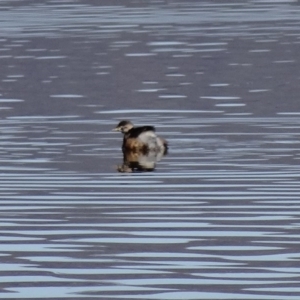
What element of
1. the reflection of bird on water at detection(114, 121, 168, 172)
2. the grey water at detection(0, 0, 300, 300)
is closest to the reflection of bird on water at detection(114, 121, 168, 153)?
the reflection of bird on water at detection(114, 121, 168, 172)

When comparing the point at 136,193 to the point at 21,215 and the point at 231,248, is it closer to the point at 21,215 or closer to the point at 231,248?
the point at 21,215

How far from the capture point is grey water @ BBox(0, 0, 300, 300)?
10.3 metres

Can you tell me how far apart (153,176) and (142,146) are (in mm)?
2746

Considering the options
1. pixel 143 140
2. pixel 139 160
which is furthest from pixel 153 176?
pixel 143 140

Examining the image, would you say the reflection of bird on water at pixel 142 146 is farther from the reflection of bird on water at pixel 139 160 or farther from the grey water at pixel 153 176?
the grey water at pixel 153 176

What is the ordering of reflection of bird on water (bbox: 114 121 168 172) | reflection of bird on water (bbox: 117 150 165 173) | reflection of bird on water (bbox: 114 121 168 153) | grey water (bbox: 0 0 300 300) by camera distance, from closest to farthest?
grey water (bbox: 0 0 300 300) → reflection of bird on water (bbox: 117 150 165 173) → reflection of bird on water (bbox: 114 121 168 172) → reflection of bird on water (bbox: 114 121 168 153)

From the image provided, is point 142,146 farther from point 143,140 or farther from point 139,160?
point 139,160

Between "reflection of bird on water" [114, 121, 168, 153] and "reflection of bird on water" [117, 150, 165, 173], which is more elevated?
"reflection of bird on water" [114, 121, 168, 153]

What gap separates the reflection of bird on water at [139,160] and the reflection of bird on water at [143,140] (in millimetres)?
62

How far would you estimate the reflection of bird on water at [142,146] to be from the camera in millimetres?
17453

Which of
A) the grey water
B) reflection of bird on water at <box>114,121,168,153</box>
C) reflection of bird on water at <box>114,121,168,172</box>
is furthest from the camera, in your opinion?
reflection of bird on water at <box>114,121,168,153</box>

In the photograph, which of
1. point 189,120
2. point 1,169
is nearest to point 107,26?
point 189,120

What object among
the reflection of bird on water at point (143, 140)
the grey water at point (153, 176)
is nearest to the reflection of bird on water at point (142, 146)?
the reflection of bird on water at point (143, 140)

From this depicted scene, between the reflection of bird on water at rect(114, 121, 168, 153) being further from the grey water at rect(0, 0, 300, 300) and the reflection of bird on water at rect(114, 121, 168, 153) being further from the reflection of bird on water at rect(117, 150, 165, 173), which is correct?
the grey water at rect(0, 0, 300, 300)
